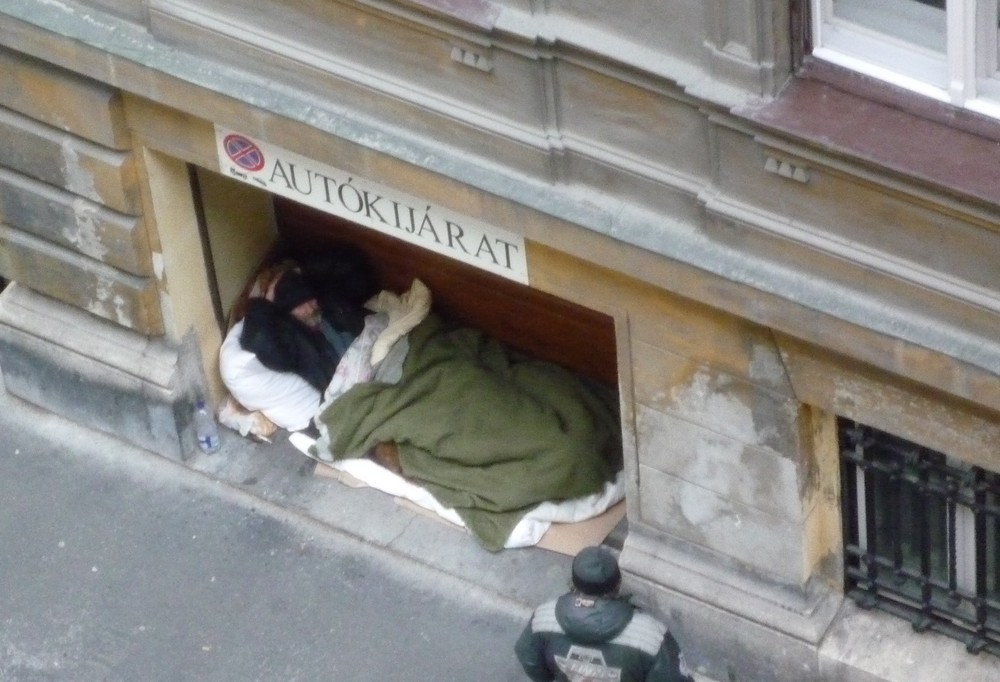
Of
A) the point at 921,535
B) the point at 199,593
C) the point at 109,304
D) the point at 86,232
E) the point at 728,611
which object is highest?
the point at 86,232

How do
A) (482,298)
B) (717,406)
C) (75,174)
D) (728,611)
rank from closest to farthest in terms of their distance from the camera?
1. (717,406)
2. (728,611)
3. (75,174)
4. (482,298)

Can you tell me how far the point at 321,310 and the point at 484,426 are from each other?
116cm

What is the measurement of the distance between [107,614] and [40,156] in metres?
2.25

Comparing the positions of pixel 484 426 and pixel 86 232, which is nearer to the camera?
pixel 86 232

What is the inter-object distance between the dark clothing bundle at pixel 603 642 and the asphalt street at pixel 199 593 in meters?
1.49

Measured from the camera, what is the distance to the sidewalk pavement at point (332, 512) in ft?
37.9

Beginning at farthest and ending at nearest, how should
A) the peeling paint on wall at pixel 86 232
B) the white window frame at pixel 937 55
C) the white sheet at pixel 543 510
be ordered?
the white sheet at pixel 543 510, the peeling paint on wall at pixel 86 232, the white window frame at pixel 937 55

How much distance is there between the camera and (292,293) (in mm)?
12297

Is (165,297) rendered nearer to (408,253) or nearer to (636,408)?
(408,253)

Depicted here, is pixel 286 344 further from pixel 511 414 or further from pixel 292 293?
pixel 511 414

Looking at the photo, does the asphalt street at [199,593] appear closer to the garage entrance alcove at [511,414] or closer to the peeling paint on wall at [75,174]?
the garage entrance alcove at [511,414]

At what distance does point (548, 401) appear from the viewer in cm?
1187

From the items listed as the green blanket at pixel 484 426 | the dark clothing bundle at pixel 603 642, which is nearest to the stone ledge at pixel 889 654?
the dark clothing bundle at pixel 603 642

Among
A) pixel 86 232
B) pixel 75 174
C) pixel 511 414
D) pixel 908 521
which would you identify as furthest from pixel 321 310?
pixel 908 521
